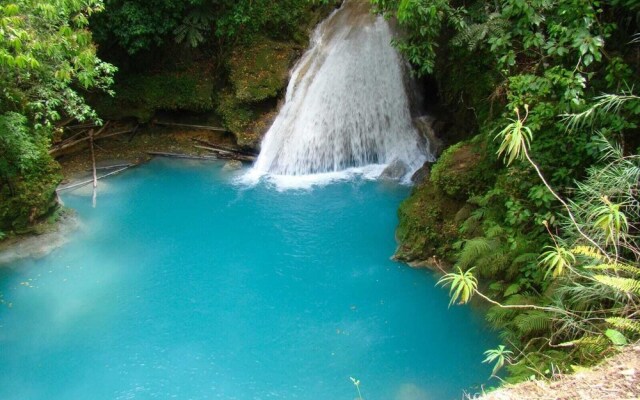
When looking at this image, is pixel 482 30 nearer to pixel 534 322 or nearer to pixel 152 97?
pixel 534 322

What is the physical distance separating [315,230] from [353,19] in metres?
6.22

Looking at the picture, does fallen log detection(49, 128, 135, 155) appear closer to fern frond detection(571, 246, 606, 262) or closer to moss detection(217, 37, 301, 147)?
moss detection(217, 37, 301, 147)

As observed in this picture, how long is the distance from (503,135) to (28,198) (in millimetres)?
8218

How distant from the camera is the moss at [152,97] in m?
12.9

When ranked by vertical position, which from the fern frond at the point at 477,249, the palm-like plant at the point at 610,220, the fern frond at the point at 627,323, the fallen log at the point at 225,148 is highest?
the palm-like plant at the point at 610,220

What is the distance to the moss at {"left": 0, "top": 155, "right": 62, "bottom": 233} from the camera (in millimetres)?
9203


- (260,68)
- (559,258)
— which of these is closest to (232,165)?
(260,68)

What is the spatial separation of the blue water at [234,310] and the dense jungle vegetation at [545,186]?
0.88 m

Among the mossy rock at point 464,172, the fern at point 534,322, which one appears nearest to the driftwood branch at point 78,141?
the mossy rock at point 464,172

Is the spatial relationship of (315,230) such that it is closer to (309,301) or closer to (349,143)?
(309,301)

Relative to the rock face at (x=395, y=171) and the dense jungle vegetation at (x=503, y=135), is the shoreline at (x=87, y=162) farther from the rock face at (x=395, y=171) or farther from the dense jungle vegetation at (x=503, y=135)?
the rock face at (x=395, y=171)

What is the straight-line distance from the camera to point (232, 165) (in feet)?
40.2

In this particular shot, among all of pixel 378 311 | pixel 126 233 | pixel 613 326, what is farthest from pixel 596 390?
pixel 126 233

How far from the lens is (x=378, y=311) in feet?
25.6
